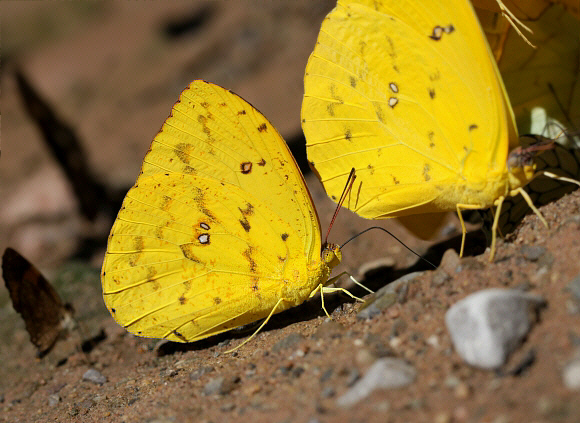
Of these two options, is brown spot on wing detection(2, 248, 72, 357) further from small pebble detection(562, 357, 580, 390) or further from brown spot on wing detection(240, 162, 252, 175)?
small pebble detection(562, 357, 580, 390)

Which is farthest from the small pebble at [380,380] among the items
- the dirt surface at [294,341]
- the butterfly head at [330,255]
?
the butterfly head at [330,255]

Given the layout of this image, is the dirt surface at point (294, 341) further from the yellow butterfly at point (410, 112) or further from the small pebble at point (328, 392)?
the yellow butterfly at point (410, 112)

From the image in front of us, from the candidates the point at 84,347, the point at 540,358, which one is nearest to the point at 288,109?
the point at 84,347

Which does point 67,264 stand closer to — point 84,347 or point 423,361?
point 84,347

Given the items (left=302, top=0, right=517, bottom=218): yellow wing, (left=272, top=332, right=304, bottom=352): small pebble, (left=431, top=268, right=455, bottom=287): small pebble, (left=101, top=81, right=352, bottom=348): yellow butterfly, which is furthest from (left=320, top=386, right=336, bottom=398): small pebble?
(left=302, top=0, right=517, bottom=218): yellow wing

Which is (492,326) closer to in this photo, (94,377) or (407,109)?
(407,109)

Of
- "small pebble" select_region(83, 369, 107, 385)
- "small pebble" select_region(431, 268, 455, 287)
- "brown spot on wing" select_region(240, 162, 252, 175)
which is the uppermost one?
"brown spot on wing" select_region(240, 162, 252, 175)
